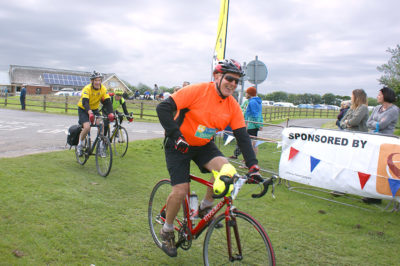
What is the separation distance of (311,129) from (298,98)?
3707 inches

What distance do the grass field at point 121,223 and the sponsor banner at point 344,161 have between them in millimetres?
423

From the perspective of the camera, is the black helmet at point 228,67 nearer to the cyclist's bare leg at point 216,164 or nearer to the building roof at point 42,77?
the cyclist's bare leg at point 216,164

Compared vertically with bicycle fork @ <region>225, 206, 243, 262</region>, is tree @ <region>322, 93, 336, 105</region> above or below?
above

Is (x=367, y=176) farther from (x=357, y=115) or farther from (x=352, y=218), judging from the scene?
(x=357, y=115)

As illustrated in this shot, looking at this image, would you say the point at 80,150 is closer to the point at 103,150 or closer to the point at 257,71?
the point at 103,150

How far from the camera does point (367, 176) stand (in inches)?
224

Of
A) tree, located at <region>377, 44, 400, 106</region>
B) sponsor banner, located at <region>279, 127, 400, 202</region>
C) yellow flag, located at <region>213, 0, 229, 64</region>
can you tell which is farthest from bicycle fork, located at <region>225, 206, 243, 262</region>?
tree, located at <region>377, 44, 400, 106</region>

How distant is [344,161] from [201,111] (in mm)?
3737

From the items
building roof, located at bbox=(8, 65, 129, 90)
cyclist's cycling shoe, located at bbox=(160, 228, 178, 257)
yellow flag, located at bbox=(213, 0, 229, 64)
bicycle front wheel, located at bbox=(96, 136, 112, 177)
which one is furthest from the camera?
building roof, located at bbox=(8, 65, 129, 90)

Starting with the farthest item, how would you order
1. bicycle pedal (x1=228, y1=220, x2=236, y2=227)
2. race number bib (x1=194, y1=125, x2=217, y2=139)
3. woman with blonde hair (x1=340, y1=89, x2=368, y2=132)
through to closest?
woman with blonde hair (x1=340, y1=89, x2=368, y2=132), race number bib (x1=194, y1=125, x2=217, y2=139), bicycle pedal (x1=228, y1=220, x2=236, y2=227)

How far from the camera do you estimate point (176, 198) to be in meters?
3.42

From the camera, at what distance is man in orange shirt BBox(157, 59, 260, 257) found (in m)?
3.29

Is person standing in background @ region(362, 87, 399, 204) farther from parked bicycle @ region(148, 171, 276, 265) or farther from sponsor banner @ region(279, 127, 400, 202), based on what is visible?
parked bicycle @ region(148, 171, 276, 265)

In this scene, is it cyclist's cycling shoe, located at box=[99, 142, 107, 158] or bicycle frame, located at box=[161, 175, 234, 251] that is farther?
cyclist's cycling shoe, located at box=[99, 142, 107, 158]
